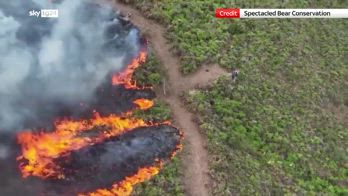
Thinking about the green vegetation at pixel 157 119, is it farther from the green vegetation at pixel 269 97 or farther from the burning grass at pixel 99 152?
the green vegetation at pixel 269 97

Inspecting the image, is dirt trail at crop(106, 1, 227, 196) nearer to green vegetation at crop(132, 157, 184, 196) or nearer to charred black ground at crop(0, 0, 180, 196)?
green vegetation at crop(132, 157, 184, 196)

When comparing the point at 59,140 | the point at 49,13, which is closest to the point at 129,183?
the point at 59,140

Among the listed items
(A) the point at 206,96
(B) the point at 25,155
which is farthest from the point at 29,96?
(A) the point at 206,96

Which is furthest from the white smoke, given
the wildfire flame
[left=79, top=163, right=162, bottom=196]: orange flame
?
[left=79, top=163, right=162, bottom=196]: orange flame

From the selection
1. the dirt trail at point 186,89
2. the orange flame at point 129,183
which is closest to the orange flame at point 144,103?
the dirt trail at point 186,89

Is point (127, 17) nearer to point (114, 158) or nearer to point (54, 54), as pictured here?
point (54, 54)
